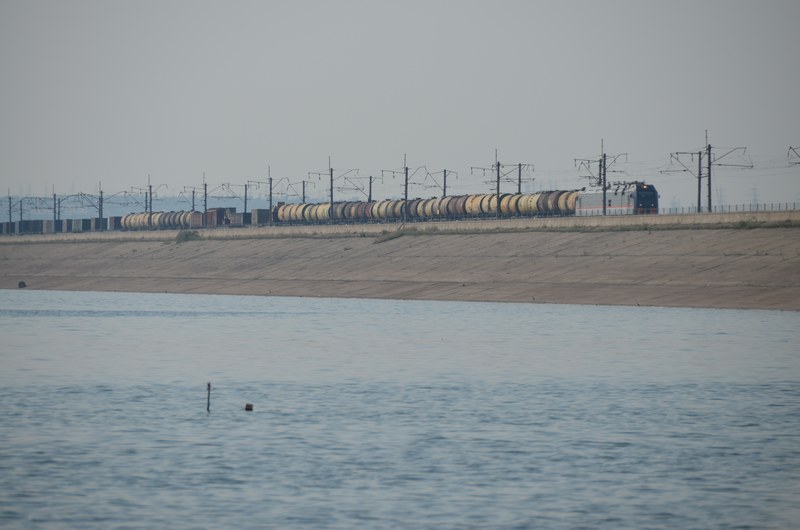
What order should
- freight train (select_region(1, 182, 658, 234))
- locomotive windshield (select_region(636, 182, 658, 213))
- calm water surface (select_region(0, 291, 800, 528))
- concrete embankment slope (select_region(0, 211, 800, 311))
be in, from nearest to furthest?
1. calm water surface (select_region(0, 291, 800, 528))
2. concrete embankment slope (select_region(0, 211, 800, 311))
3. locomotive windshield (select_region(636, 182, 658, 213))
4. freight train (select_region(1, 182, 658, 234))

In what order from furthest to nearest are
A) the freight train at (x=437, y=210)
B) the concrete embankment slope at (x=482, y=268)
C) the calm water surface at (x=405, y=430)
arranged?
the freight train at (x=437, y=210)
the concrete embankment slope at (x=482, y=268)
the calm water surface at (x=405, y=430)

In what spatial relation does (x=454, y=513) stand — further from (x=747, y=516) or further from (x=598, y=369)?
(x=598, y=369)

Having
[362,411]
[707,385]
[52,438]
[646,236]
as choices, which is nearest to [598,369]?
[707,385]

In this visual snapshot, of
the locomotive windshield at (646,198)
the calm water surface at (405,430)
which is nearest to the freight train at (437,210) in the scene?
the locomotive windshield at (646,198)

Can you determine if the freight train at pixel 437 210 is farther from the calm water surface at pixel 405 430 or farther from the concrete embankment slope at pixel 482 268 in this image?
the calm water surface at pixel 405 430

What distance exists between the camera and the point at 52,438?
29625 mm

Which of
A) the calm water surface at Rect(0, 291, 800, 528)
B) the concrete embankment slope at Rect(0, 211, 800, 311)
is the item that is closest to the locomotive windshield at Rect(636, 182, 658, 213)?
the concrete embankment slope at Rect(0, 211, 800, 311)

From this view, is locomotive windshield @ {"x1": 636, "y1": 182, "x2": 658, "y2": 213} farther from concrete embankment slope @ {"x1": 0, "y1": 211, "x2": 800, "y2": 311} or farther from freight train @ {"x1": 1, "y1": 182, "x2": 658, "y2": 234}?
concrete embankment slope @ {"x1": 0, "y1": 211, "x2": 800, "y2": 311}

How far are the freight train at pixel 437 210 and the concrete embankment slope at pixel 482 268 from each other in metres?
12.9

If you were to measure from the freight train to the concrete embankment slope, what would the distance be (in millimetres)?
12929

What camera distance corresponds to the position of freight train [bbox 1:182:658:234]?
12812 cm

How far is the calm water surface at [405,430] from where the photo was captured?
72.6ft

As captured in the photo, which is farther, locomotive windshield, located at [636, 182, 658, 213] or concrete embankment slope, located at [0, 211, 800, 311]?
locomotive windshield, located at [636, 182, 658, 213]

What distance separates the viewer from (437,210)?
148500 mm
